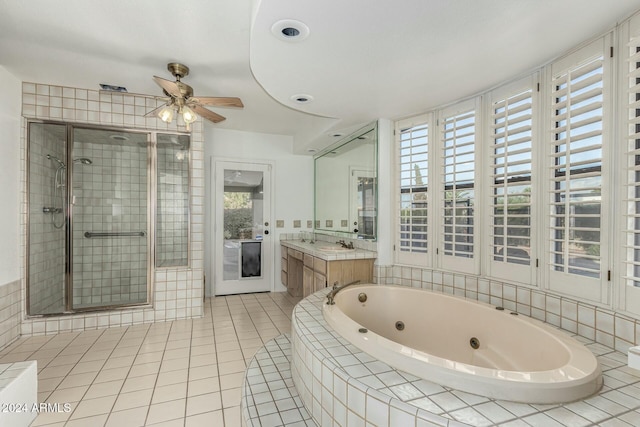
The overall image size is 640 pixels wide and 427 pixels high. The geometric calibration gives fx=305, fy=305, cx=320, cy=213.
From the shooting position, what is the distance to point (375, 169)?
3023mm

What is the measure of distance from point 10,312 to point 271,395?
2.64 meters

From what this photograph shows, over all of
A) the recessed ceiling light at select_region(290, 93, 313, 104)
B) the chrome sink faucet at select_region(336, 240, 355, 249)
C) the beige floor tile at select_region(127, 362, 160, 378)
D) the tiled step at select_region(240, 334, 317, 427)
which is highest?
the recessed ceiling light at select_region(290, 93, 313, 104)

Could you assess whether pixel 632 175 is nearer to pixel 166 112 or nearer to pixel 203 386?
pixel 203 386

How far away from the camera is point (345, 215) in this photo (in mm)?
3686

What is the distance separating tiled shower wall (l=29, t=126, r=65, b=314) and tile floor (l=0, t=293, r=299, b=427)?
389mm

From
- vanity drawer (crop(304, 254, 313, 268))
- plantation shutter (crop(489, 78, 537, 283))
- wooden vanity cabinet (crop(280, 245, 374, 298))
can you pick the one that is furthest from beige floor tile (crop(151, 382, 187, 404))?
plantation shutter (crop(489, 78, 537, 283))

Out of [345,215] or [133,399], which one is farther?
[345,215]

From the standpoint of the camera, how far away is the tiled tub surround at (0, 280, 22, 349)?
2.60m

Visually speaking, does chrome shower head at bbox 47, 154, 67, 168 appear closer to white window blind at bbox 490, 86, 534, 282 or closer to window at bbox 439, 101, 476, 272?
window at bbox 439, 101, 476, 272

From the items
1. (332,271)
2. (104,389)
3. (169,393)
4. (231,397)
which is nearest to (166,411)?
(169,393)

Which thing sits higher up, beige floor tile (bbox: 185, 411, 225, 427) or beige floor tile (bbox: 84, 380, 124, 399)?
beige floor tile (bbox: 185, 411, 225, 427)

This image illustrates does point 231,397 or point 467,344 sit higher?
point 467,344

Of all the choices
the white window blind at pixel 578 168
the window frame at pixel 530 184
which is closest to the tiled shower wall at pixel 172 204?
the window frame at pixel 530 184

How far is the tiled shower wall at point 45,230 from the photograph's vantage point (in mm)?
2926
